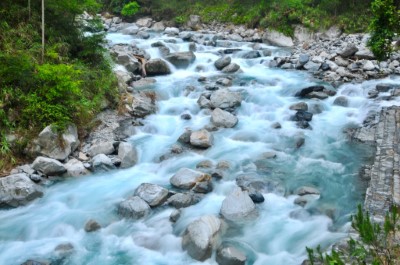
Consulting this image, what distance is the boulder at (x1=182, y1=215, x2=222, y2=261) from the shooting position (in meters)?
5.44

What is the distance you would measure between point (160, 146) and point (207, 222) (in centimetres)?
399

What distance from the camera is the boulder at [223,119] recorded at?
1039 cm

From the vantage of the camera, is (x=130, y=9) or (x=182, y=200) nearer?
(x=182, y=200)

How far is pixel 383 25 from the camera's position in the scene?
32.9 ft

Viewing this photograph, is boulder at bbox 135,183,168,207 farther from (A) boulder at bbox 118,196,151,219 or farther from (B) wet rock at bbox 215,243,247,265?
(B) wet rock at bbox 215,243,247,265

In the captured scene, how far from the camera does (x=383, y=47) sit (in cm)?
1030

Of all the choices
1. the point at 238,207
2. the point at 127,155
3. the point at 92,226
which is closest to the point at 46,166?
the point at 127,155

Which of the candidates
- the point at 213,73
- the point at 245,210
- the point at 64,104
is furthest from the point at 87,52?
the point at 245,210

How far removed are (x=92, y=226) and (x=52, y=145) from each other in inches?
100

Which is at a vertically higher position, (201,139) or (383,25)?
(383,25)

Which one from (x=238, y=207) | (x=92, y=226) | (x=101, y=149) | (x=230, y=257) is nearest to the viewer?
(x=230, y=257)

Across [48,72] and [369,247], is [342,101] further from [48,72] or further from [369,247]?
[369,247]

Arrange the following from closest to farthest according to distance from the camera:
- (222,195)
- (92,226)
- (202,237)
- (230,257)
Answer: (230,257) < (202,237) < (92,226) < (222,195)

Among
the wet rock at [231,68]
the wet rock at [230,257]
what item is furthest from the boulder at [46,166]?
the wet rock at [231,68]
